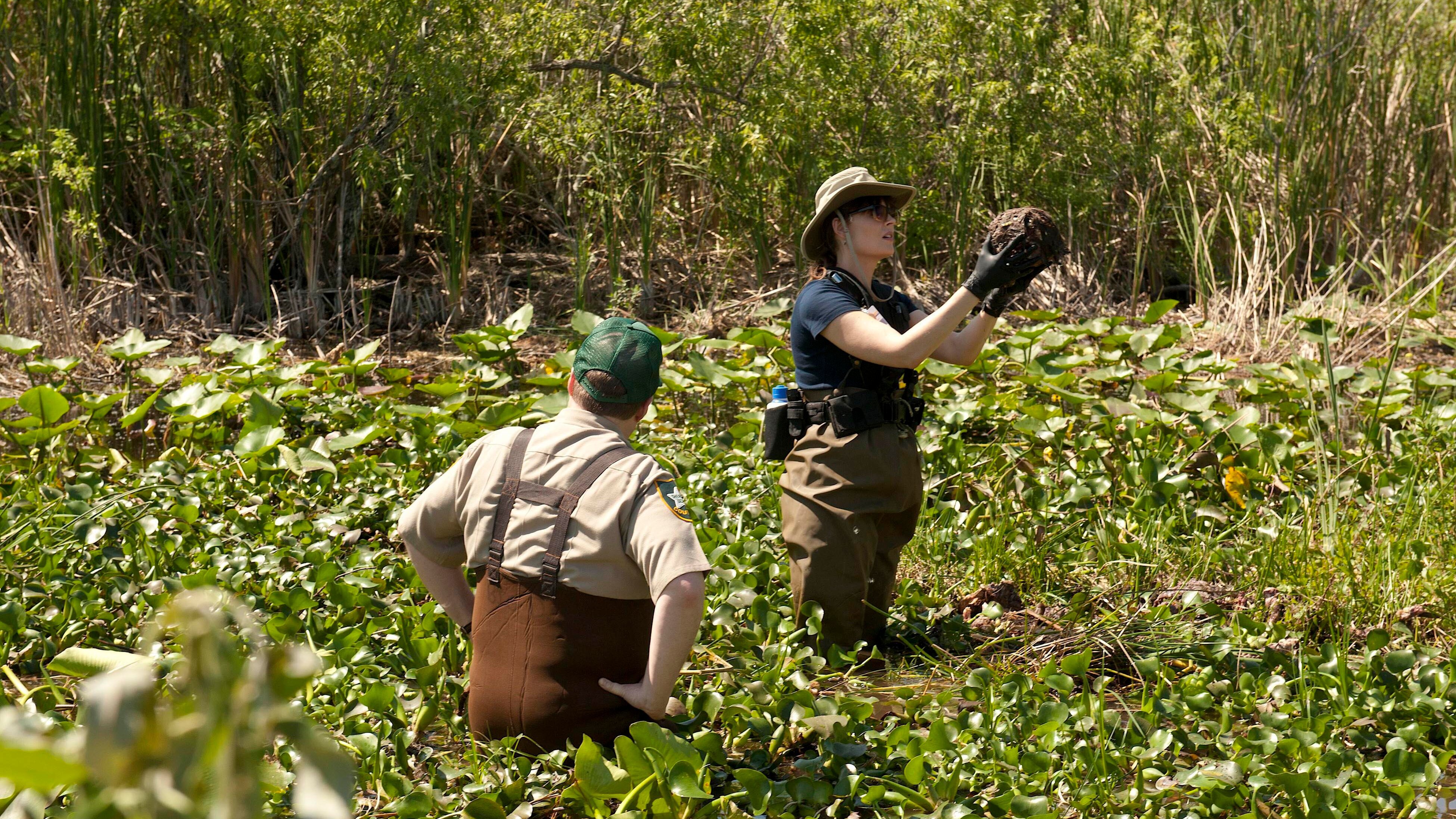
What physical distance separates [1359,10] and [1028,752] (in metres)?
6.83

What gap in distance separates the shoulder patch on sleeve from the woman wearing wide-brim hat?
0.87m

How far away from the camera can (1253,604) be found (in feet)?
11.8

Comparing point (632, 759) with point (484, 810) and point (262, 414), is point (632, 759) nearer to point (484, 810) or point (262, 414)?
point (484, 810)

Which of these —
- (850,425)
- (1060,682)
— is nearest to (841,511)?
(850,425)

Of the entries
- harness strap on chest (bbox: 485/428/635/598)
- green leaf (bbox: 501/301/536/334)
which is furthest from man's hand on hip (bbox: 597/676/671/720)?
green leaf (bbox: 501/301/536/334)

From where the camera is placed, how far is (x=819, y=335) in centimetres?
333

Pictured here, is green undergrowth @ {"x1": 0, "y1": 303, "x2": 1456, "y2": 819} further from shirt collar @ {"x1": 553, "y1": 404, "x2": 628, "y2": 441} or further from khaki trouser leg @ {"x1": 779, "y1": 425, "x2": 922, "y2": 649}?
shirt collar @ {"x1": 553, "y1": 404, "x2": 628, "y2": 441}

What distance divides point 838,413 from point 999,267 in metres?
0.57

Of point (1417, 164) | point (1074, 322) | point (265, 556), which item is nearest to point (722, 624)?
point (265, 556)

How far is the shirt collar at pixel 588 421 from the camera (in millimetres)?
2578

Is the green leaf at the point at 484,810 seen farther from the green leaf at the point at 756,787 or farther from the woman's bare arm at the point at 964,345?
the woman's bare arm at the point at 964,345

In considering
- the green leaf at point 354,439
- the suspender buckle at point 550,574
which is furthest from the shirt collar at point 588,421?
the green leaf at point 354,439

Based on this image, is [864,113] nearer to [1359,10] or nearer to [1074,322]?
[1074,322]

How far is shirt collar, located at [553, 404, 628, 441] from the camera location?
2578 millimetres
